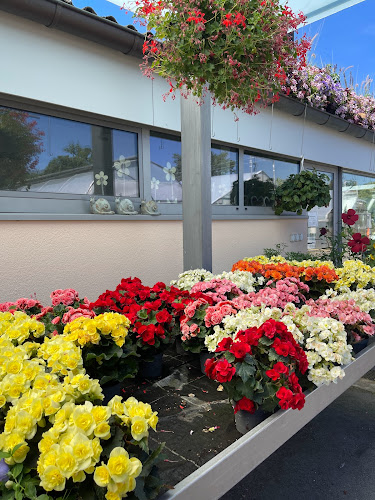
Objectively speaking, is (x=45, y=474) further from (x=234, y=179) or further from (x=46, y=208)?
(x=234, y=179)

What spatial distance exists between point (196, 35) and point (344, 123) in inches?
202

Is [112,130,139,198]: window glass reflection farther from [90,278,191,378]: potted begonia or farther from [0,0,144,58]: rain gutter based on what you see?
[90,278,191,378]: potted begonia

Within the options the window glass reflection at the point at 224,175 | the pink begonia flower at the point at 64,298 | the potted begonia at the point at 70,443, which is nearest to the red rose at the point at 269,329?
the potted begonia at the point at 70,443

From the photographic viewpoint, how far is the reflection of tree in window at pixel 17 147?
2.95 m

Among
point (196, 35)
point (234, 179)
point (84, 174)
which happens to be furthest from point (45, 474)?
point (234, 179)

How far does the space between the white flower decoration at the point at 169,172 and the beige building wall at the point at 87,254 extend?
55cm

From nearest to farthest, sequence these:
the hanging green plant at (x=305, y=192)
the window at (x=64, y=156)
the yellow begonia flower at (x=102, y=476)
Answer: the yellow begonia flower at (x=102, y=476) < the window at (x=64, y=156) < the hanging green plant at (x=305, y=192)

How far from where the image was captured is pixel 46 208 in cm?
317

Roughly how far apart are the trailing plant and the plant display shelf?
181cm

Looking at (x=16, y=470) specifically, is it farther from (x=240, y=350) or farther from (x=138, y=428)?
(x=240, y=350)

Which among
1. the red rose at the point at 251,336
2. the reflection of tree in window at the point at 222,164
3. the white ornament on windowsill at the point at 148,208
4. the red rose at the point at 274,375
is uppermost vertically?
the reflection of tree in window at the point at 222,164

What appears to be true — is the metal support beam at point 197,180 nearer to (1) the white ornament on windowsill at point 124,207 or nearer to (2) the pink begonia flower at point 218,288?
(1) the white ornament on windowsill at point 124,207

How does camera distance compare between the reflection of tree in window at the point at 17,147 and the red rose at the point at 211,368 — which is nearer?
the red rose at the point at 211,368

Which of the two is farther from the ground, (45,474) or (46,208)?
(46,208)
